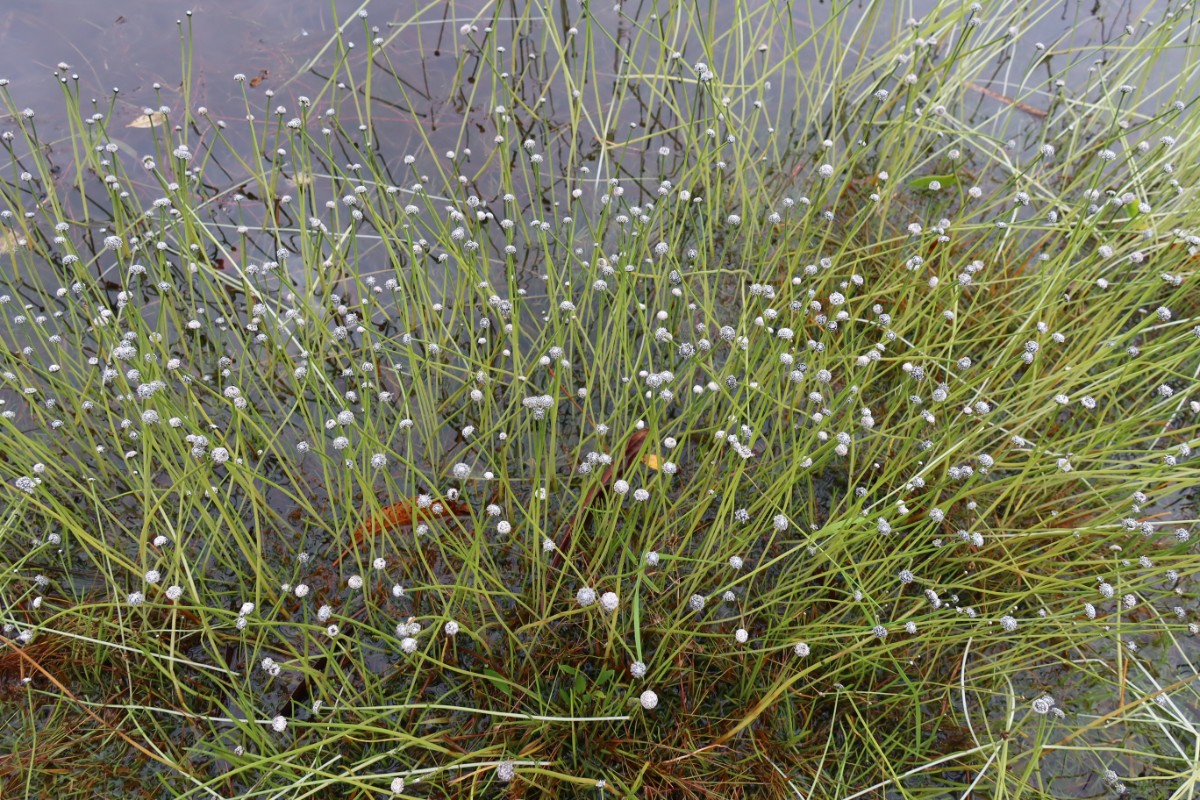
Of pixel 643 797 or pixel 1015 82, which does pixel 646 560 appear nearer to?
pixel 643 797

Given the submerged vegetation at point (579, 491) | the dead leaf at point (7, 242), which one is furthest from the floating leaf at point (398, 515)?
the dead leaf at point (7, 242)

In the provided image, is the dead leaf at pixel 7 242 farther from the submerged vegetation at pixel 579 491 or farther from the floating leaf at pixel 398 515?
the floating leaf at pixel 398 515

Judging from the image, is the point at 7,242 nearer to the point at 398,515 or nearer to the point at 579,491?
the point at 398,515

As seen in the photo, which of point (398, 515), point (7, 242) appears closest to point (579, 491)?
point (398, 515)

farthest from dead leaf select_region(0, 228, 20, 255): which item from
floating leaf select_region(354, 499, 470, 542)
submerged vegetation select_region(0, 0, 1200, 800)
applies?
floating leaf select_region(354, 499, 470, 542)

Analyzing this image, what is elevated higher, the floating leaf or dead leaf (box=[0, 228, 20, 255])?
dead leaf (box=[0, 228, 20, 255])

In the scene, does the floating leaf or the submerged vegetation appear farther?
the floating leaf

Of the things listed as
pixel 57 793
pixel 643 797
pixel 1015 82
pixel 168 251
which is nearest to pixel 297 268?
pixel 168 251

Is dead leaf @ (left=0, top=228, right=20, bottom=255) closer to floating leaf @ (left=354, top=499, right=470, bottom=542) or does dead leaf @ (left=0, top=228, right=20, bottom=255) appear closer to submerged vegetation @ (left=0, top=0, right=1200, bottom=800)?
submerged vegetation @ (left=0, top=0, right=1200, bottom=800)
